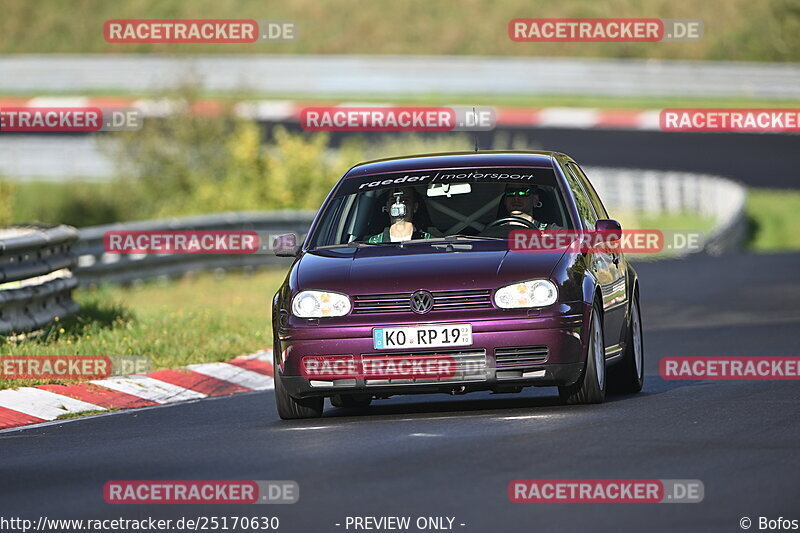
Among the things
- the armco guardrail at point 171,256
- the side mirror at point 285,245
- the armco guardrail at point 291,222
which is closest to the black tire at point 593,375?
the side mirror at point 285,245

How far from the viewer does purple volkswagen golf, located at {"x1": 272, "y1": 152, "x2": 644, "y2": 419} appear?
9.55 metres

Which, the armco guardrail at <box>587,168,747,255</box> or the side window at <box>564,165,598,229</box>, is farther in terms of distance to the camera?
the armco guardrail at <box>587,168,747,255</box>

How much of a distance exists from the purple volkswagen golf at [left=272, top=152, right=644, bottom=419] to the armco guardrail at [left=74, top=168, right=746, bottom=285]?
10.3 meters

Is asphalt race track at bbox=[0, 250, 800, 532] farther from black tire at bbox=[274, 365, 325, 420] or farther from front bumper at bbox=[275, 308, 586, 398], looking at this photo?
front bumper at bbox=[275, 308, 586, 398]

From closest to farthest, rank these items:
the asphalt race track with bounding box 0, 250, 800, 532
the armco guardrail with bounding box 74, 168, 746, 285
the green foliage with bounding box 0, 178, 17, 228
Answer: the asphalt race track with bounding box 0, 250, 800, 532 → the armco guardrail with bounding box 74, 168, 746, 285 → the green foliage with bounding box 0, 178, 17, 228

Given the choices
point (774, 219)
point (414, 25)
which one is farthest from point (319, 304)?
point (414, 25)

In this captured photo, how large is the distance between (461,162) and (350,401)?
1763 mm

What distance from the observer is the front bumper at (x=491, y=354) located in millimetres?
9523

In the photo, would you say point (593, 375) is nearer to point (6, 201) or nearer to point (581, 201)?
point (581, 201)

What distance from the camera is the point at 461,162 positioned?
A: 1114cm

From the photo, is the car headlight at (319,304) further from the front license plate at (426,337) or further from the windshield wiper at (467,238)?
the windshield wiper at (467,238)

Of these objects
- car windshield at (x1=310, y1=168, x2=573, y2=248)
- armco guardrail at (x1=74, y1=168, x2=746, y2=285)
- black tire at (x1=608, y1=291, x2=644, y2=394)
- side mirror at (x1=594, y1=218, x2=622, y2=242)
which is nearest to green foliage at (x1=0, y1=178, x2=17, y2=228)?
armco guardrail at (x1=74, y1=168, x2=746, y2=285)

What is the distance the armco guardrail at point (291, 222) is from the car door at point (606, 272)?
10.2 m

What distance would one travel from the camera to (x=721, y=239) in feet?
85.4
